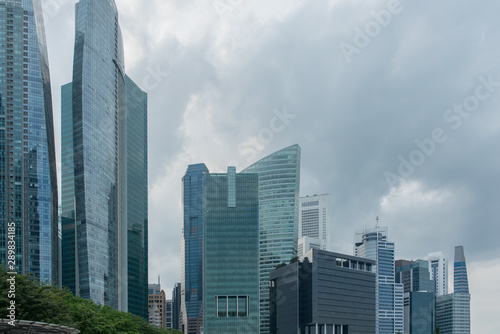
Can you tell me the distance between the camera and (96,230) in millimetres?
160250

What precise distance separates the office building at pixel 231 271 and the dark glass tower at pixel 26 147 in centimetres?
5654

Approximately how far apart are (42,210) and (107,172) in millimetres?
31877

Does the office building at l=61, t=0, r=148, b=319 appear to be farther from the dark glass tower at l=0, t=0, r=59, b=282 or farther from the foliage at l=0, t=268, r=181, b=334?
the foliage at l=0, t=268, r=181, b=334

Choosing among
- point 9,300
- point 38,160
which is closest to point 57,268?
point 38,160

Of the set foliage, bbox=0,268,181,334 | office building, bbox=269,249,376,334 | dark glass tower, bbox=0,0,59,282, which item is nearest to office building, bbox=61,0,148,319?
dark glass tower, bbox=0,0,59,282

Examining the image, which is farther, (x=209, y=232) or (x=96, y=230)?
(x=209, y=232)

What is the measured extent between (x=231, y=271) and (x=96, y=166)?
53.7m

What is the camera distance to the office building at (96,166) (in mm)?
157500

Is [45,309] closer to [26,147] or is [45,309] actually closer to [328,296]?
[26,147]

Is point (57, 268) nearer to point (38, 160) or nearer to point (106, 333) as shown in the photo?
point (38, 160)

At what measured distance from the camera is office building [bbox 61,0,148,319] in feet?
517

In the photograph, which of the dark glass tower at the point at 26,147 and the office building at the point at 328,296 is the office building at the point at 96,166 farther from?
the office building at the point at 328,296

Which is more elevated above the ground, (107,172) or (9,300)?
(107,172)

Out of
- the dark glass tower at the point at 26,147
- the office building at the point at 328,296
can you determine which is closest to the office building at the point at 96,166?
the dark glass tower at the point at 26,147
